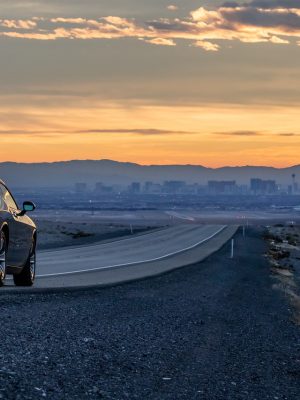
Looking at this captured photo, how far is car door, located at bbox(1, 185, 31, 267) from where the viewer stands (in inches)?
580

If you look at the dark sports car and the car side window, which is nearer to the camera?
the dark sports car

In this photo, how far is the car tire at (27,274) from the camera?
675 inches

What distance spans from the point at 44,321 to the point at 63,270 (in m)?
13.1

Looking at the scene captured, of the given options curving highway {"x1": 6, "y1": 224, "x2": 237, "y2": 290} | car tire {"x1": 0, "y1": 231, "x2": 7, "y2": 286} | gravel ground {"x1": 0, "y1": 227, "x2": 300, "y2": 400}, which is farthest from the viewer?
curving highway {"x1": 6, "y1": 224, "x2": 237, "y2": 290}

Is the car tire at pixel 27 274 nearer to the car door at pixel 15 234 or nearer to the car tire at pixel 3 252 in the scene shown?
the car door at pixel 15 234

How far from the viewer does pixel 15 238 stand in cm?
1514

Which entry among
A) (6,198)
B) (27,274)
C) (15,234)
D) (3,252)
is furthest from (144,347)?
(27,274)

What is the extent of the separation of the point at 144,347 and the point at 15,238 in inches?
173

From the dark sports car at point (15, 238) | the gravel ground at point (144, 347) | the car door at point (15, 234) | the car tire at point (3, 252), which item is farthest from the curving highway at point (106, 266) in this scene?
the car tire at point (3, 252)

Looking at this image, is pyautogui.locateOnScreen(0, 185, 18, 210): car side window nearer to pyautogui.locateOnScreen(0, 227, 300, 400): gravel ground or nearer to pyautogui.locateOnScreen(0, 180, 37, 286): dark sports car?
pyautogui.locateOnScreen(0, 180, 37, 286): dark sports car

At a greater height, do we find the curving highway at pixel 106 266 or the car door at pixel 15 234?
the car door at pixel 15 234

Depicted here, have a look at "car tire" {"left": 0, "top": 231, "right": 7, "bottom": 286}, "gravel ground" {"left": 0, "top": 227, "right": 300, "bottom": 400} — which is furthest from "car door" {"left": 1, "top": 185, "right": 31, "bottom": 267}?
"gravel ground" {"left": 0, "top": 227, "right": 300, "bottom": 400}

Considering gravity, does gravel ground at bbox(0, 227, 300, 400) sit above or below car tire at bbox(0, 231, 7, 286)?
below

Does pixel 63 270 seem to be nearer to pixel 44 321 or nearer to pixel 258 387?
pixel 44 321
